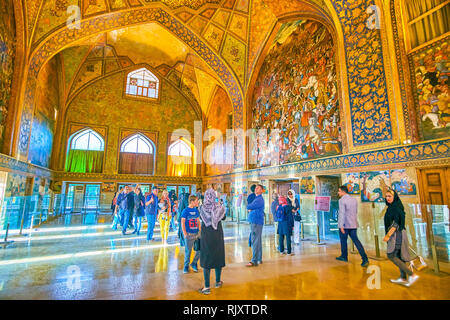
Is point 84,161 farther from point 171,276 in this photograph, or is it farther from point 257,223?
point 257,223

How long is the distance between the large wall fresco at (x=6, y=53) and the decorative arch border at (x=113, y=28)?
669 millimetres

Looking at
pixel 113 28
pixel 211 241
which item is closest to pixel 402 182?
pixel 211 241

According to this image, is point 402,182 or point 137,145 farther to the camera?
point 137,145

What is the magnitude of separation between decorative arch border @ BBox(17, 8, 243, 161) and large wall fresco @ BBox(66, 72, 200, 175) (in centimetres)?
598

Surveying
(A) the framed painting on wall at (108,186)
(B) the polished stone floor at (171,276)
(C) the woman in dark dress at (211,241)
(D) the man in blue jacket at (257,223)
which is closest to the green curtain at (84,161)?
(A) the framed painting on wall at (108,186)

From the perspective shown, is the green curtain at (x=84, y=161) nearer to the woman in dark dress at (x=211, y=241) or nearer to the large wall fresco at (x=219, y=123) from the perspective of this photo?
the large wall fresco at (x=219, y=123)

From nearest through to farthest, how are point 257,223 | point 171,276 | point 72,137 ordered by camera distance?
1. point 171,276
2. point 257,223
3. point 72,137

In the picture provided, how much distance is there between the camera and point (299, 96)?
9164 mm

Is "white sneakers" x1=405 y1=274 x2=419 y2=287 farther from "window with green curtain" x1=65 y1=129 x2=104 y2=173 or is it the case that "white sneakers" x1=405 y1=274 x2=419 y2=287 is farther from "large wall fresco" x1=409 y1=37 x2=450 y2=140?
"window with green curtain" x1=65 y1=129 x2=104 y2=173

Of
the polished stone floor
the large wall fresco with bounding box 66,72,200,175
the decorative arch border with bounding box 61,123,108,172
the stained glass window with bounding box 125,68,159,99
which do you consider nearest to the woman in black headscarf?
the polished stone floor

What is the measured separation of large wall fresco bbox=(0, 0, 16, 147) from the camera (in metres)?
7.69

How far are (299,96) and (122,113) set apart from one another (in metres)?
12.9

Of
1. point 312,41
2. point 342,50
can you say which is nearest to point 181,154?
point 312,41
